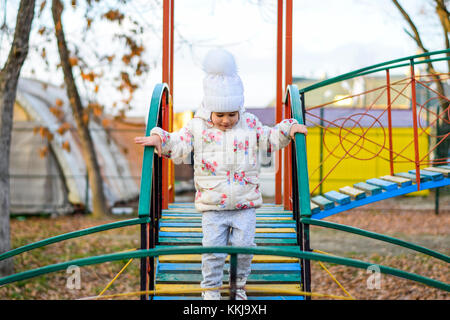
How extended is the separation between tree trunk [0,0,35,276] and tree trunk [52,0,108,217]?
12.3ft

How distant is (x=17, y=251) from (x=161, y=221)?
4.43ft

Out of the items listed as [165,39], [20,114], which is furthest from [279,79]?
[20,114]

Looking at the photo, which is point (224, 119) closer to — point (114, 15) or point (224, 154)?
point (224, 154)

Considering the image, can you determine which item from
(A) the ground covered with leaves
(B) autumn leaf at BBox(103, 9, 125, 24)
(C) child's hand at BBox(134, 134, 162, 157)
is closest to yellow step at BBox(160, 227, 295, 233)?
(C) child's hand at BBox(134, 134, 162, 157)

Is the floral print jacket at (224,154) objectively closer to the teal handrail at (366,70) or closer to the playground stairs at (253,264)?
the playground stairs at (253,264)

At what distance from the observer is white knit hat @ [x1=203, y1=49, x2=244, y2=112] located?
9.54ft

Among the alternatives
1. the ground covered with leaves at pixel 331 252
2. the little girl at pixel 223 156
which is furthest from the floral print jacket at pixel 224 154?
the ground covered with leaves at pixel 331 252

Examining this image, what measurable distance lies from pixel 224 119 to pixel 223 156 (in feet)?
0.76

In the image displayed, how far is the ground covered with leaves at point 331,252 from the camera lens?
737cm

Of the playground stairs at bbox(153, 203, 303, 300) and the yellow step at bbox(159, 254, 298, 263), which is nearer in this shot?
the playground stairs at bbox(153, 203, 303, 300)

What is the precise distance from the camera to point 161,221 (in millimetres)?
4254

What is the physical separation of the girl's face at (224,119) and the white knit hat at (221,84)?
49 mm

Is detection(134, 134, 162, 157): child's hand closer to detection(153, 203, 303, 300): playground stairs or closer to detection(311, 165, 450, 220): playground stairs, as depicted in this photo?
detection(153, 203, 303, 300): playground stairs
